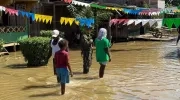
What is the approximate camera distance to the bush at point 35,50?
1384 cm

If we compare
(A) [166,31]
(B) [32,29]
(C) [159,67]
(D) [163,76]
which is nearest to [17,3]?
(B) [32,29]

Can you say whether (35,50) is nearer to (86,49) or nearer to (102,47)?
(86,49)

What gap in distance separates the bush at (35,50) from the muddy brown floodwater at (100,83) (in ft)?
1.33

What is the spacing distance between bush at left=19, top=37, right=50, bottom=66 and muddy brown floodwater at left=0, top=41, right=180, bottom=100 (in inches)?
16.0

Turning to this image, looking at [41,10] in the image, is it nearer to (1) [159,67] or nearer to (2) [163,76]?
(1) [159,67]

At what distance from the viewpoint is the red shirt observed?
8820mm

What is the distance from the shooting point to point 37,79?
11.2 m

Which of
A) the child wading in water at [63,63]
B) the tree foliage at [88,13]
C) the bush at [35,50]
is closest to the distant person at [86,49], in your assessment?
the bush at [35,50]

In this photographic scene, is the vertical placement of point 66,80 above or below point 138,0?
below

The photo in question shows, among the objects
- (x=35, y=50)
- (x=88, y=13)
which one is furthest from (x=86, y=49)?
(x=88, y=13)

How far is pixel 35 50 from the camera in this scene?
1384 cm

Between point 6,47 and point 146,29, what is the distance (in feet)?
63.2

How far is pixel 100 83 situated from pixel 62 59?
6.62 feet

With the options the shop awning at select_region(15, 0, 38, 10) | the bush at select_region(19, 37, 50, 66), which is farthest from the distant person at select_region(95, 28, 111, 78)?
the shop awning at select_region(15, 0, 38, 10)
